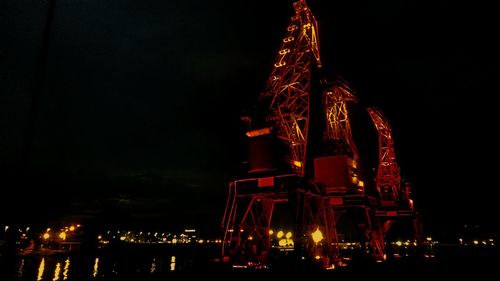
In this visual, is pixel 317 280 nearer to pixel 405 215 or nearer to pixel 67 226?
pixel 405 215

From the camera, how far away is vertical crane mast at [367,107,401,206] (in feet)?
195

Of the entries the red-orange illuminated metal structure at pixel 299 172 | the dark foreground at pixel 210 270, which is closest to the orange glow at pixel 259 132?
the red-orange illuminated metal structure at pixel 299 172

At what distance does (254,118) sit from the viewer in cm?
3481

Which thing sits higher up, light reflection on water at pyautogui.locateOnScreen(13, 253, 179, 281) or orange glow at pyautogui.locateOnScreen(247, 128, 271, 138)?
orange glow at pyautogui.locateOnScreen(247, 128, 271, 138)

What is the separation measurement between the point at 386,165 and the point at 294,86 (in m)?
31.5

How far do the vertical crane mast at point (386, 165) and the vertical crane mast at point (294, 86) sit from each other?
23.7 m

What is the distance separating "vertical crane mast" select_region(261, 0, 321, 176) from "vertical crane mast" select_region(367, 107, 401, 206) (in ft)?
77.8

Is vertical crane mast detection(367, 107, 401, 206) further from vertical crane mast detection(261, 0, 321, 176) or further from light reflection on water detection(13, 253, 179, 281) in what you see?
light reflection on water detection(13, 253, 179, 281)

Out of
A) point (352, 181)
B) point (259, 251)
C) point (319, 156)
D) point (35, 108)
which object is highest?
point (319, 156)

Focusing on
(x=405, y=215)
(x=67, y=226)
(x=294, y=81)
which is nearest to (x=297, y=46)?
(x=294, y=81)

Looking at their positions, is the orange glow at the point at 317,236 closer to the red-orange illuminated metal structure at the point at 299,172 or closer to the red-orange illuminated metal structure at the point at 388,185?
the red-orange illuminated metal structure at the point at 299,172

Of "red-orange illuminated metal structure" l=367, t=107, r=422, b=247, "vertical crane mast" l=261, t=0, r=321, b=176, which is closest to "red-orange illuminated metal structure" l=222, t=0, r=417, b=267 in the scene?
"vertical crane mast" l=261, t=0, r=321, b=176

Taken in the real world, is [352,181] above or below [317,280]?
above

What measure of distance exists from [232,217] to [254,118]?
10109 mm
